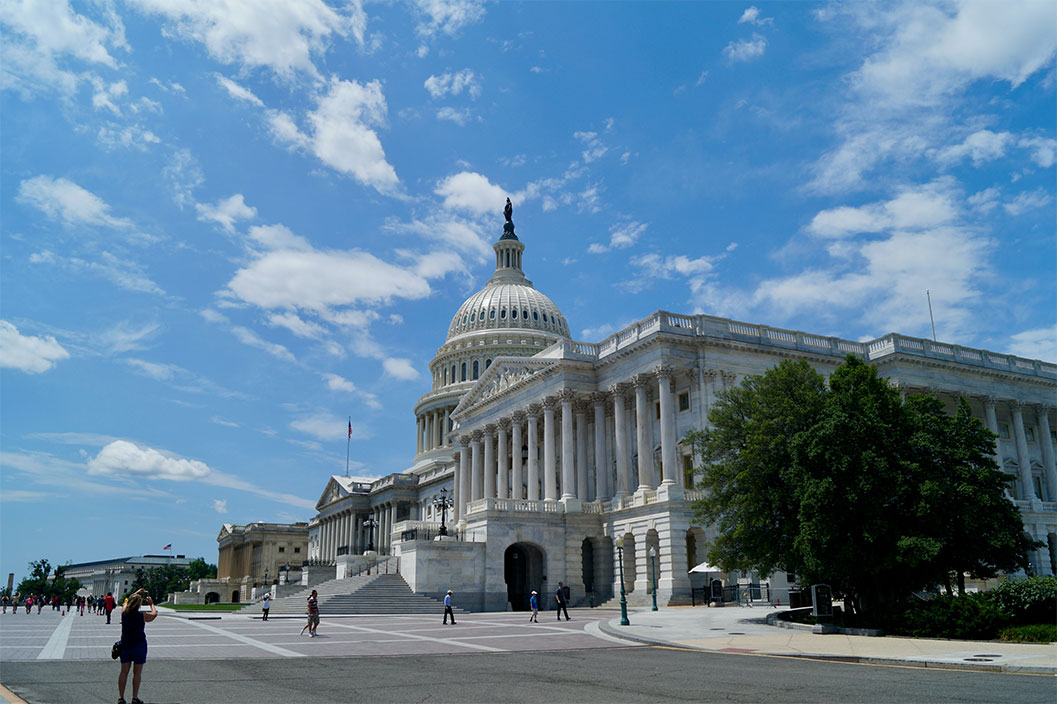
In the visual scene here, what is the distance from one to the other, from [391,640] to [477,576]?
26105 mm

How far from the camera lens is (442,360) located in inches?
5074

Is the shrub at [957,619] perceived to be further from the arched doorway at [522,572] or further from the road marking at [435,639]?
the arched doorway at [522,572]

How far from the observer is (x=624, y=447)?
5938 centimetres

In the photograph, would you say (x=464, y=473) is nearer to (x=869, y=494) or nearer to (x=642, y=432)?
(x=642, y=432)

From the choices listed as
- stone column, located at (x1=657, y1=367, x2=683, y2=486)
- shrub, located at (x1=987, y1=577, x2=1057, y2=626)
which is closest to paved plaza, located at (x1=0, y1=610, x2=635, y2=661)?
shrub, located at (x1=987, y1=577, x2=1057, y2=626)

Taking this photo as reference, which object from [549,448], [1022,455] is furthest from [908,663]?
[1022,455]

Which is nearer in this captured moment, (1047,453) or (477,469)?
(1047,453)

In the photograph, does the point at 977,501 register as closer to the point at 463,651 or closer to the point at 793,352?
the point at 463,651

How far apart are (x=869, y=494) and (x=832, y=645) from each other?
24.0 ft

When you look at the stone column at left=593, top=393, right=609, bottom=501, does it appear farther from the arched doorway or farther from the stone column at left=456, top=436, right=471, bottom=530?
the stone column at left=456, top=436, right=471, bottom=530

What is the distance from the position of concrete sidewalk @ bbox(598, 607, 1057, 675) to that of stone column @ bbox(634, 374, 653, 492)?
20820 mm

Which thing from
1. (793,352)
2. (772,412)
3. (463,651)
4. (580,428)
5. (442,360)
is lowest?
(463,651)

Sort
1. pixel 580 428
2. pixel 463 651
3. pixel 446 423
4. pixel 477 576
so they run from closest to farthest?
pixel 463 651 < pixel 477 576 < pixel 580 428 < pixel 446 423

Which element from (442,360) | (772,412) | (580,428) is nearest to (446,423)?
(442,360)
